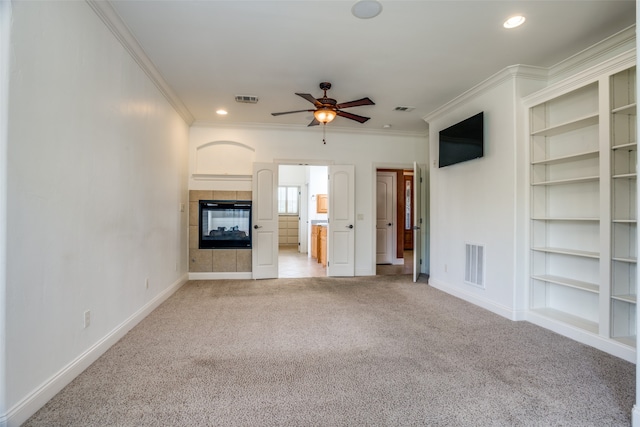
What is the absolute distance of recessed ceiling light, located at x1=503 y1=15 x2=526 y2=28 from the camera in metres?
2.68

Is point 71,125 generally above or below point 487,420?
above

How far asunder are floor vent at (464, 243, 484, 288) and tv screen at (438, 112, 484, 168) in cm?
117

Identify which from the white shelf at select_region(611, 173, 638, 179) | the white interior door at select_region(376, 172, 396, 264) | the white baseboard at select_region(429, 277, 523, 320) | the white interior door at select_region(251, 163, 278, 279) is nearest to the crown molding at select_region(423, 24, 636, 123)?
the white shelf at select_region(611, 173, 638, 179)

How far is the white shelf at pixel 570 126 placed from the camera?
291 centimetres

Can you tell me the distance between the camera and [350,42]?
307 centimetres

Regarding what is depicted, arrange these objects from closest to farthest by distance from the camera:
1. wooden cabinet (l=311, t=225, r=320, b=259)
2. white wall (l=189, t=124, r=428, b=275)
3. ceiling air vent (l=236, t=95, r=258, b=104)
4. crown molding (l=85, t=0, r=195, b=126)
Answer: crown molding (l=85, t=0, r=195, b=126), ceiling air vent (l=236, t=95, r=258, b=104), white wall (l=189, t=124, r=428, b=275), wooden cabinet (l=311, t=225, r=320, b=259)

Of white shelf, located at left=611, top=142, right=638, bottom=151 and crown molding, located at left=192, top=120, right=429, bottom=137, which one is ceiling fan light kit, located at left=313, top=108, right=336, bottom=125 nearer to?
crown molding, located at left=192, top=120, right=429, bottom=137

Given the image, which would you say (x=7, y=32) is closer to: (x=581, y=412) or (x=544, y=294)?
(x=581, y=412)

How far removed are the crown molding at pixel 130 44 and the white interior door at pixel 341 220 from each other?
284 centimetres

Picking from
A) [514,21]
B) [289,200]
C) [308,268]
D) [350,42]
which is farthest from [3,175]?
[289,200]

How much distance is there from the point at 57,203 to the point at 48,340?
0.82 m

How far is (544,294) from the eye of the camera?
3547 millimetres

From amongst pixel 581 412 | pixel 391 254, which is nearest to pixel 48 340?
pixel 581 412

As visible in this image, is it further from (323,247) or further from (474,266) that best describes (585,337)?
(323,247)
